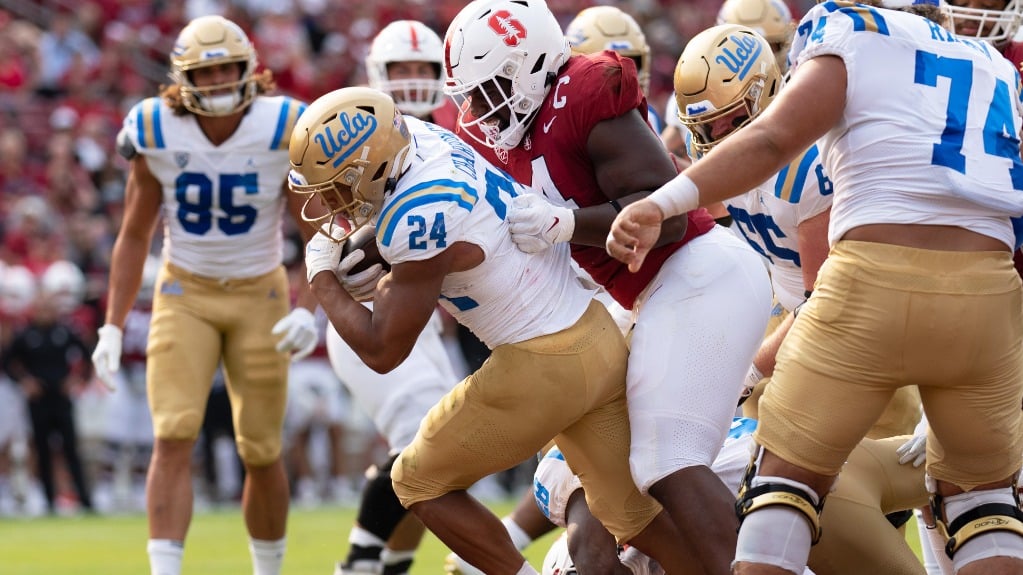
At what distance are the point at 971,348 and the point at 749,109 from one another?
1.35 m

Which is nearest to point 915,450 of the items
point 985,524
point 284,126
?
point 985,524

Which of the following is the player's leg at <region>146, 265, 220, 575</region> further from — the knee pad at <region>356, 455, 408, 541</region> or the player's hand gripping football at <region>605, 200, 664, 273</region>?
the player's hand gripping football at <region>605, 200, 664, 273</region>

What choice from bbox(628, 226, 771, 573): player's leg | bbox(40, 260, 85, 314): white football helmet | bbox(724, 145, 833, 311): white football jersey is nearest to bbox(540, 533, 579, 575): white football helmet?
bbox(628, 226, 771, 573): player's leg

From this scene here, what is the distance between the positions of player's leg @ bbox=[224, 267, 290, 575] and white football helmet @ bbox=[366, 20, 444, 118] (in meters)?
1.15

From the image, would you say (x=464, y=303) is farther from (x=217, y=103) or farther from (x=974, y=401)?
(x=217, y=103)

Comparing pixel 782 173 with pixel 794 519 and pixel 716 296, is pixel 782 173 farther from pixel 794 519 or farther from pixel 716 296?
pixel 794 519

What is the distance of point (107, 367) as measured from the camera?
6.12m

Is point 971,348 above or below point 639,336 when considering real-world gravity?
above

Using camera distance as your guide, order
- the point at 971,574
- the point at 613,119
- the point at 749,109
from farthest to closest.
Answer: the point at 749,109 → the point at 613,119 → the point at 971,574

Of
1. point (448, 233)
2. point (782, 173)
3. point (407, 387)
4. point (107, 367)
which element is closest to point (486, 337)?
point (448, 233)

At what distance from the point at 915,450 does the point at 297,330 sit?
8.72 ft

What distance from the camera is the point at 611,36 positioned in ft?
22.5

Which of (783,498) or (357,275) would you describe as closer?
(783,498)

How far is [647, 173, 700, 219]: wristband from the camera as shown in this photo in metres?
3.43
